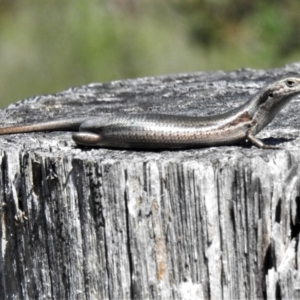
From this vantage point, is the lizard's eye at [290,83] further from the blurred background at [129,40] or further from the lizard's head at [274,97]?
the blurred background at [129,40]

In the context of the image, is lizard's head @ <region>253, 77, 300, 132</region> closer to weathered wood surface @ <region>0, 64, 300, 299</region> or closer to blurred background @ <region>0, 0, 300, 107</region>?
weathered wood surface @ <region>0, 64, 300, 299</region>

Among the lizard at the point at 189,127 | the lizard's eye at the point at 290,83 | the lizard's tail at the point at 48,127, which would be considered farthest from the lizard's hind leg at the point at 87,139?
the lizard's eye at the point at 290,83

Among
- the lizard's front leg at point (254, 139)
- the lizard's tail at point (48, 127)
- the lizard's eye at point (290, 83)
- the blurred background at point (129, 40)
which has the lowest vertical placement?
the lizard's front leg at point (254, 139)

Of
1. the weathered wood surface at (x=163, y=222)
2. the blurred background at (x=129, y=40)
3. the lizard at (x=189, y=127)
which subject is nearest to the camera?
the weathered wood surface at (x=163, y=222)

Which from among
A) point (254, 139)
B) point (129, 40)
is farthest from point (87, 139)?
point (129, 40)

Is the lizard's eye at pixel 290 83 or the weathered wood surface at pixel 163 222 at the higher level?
the lizard's eye at pixel 290 83

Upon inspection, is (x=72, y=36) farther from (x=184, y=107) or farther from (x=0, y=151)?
(x=0, y=151)

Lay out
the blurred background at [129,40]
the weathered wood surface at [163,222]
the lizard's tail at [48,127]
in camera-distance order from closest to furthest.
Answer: the weathered wood surface at [163,222] → the lizard's tail at [48,127] → the blurred background at [129,40]
